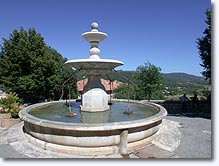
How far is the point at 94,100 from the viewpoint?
761 cm

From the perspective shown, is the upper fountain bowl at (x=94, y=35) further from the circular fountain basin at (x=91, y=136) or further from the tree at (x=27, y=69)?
the tree at (x=27, y=69)

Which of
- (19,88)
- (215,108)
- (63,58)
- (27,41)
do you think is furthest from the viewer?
(63,58)

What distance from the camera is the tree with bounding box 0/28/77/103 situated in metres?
18.4

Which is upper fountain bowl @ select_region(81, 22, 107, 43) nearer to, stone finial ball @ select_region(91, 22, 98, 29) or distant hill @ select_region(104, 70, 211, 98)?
stone finial ball @ select_region(91, 22, 98, 29)

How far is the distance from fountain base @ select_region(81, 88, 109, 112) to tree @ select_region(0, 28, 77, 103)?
38.3 feet

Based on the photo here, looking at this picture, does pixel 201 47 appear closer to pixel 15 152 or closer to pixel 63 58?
pixel 15 152

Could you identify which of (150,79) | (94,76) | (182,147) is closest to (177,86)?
(150,79)

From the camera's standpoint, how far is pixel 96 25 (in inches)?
303

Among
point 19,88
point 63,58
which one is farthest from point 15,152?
point 63,58

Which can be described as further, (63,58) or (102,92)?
(63,58)

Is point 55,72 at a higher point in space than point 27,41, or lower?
lower

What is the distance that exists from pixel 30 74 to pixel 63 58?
12451mm

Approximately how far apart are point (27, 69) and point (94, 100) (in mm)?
14115

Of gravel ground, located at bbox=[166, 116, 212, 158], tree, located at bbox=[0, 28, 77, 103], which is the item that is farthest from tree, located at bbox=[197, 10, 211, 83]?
tree, located at bbox=[0, 28, 77, 103]
